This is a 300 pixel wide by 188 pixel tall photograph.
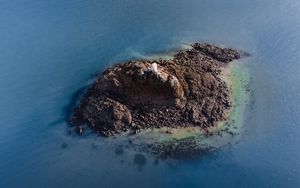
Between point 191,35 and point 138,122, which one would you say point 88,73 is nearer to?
point 138,122

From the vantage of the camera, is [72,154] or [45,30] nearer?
[72,154]

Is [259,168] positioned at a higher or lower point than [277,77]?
lower

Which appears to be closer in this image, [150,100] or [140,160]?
[140,160]

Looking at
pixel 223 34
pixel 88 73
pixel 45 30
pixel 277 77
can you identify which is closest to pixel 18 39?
pixel 45 30

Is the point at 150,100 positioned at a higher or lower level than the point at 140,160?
higher

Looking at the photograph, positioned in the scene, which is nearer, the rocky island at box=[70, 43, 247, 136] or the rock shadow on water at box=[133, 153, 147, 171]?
the rock shadow on water at box=[133, 153, 147, 171]

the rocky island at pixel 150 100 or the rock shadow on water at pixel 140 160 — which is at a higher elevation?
the rocky island at pixel 150 100

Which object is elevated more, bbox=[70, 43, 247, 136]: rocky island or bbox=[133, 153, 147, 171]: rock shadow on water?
bbox=[70, 43, 247, 136]: rocky island

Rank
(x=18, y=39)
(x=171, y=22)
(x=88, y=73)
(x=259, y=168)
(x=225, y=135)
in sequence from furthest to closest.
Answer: (x=171, y=22) → (x=18, y=39) → (x=88, y=73) → (x=225, y=135) → (x=259, y=168)
